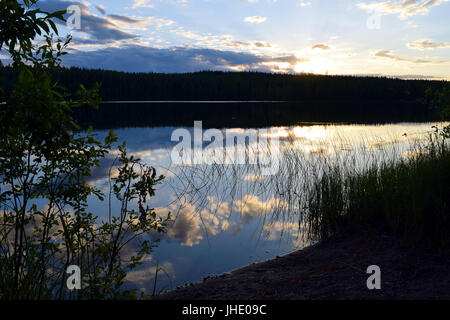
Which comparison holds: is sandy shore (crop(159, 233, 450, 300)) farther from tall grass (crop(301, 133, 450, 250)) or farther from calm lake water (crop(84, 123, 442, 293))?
calm lake water (crop(84, 123, 442, 293))

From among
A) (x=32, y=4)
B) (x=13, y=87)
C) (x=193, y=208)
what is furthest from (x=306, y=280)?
(x=193, y=208)

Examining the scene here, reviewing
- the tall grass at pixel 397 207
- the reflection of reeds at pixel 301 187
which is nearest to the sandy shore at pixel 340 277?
the tall grass at pixel 397 207

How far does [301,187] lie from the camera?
11.2 meters

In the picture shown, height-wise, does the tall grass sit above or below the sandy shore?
above

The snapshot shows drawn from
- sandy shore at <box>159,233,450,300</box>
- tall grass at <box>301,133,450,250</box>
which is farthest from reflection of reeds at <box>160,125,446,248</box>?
sandy shore at <box>159,233,450,300</box>

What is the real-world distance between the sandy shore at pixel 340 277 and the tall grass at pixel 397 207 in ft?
1.15

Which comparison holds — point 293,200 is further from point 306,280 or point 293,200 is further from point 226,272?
point 306,280

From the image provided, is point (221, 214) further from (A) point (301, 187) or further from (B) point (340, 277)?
(B) point (340, 277)

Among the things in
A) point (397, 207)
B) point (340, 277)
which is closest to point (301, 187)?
point (397, 207)

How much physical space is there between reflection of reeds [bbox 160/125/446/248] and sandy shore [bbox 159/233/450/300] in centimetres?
111

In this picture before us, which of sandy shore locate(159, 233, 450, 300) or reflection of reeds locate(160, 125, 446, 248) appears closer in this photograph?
sandy shore locate(159, 233, 450, 300)

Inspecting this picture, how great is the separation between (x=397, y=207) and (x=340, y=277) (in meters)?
2.12

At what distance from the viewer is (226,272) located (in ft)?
20.5

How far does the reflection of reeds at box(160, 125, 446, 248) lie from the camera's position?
24.6 ft
